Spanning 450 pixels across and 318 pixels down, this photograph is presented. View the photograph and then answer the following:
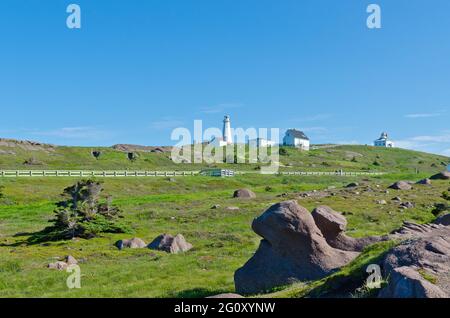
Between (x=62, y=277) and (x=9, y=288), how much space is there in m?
2.69

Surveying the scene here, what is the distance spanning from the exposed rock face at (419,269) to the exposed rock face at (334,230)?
6993mm

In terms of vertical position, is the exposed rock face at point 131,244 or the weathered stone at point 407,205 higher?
the weathered stone at point 407,205

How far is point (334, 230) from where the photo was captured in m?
23.4

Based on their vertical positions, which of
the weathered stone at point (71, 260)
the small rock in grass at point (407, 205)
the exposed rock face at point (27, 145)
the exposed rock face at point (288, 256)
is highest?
the exposed rock face at point (27, 145)

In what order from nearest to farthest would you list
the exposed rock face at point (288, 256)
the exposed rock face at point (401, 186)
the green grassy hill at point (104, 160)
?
the exposed rock face at point (288, 256), the exposed rock face at point (401, 186), the green grassy hill at point (104, 160)

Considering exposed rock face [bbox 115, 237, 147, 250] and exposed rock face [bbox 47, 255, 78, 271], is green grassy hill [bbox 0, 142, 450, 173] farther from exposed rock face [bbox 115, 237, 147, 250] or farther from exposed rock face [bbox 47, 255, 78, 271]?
exposed rock face [bbox 47, 255, 78, 271]

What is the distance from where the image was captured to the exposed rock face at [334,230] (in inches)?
914

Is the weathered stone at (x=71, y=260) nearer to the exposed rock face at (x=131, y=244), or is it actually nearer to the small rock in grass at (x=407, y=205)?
the exposed rock face at (x=131, y=244)

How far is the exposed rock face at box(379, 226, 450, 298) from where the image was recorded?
38.0 feet

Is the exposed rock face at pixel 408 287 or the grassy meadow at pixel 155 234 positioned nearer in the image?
the exposed rock face at pixel 408 287

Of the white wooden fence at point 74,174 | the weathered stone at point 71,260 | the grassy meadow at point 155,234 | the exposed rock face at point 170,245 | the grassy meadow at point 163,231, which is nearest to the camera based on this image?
the grassy meadow at point 163,231

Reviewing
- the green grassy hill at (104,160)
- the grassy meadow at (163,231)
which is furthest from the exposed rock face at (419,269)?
the green grassy hill at (104,160)
